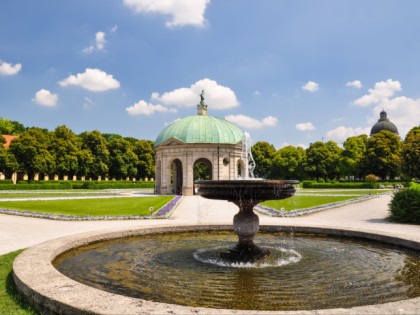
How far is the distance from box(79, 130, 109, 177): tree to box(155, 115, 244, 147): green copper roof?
1527 inches

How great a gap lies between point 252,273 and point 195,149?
133ft

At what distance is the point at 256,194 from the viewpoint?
898 centimetres

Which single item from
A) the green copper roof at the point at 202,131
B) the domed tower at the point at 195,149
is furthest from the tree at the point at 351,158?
the domed tower at the point at 195,149

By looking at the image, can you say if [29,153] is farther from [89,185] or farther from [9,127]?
[9,127]

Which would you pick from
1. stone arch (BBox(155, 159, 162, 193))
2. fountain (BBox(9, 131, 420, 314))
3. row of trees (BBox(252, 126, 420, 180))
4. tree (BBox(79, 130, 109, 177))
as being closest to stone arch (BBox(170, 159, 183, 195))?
Answer: stone arch (BBox(155, 159, 162, 193))

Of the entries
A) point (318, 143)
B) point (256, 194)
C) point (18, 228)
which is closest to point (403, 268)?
point (256, 194)

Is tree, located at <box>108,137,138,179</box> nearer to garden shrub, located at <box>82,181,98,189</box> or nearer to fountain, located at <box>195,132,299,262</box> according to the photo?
garden shrub, located at <box>82,181,98,189</box>

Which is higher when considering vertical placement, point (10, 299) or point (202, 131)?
point (202, 131)

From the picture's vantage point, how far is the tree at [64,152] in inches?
3132

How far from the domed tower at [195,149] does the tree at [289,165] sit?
1656 inches

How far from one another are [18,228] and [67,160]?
67986mm

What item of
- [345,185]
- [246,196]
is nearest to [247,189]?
[246,196]

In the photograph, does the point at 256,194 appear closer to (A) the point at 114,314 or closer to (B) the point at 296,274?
(B) the point at 296,274

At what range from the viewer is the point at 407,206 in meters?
19.8
